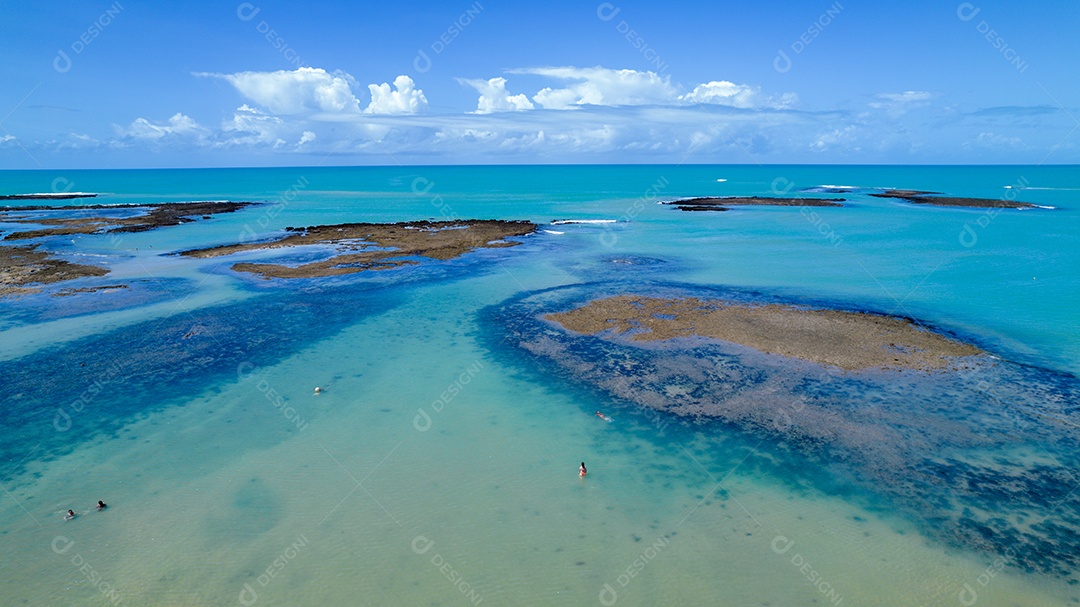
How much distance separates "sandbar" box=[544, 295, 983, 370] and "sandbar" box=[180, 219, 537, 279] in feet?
62.8

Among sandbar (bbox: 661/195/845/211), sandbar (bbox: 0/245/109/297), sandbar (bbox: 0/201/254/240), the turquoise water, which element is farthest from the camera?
sandbar (bbox: 661/195/845/211)

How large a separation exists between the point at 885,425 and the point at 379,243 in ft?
136

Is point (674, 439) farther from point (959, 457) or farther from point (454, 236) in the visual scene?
point (454, 236)

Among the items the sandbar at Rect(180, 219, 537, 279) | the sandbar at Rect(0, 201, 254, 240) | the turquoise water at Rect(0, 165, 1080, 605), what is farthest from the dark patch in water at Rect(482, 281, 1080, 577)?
the sandbar at Rect(0, 201, 254, 240)

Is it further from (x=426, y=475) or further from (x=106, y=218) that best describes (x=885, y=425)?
(x=106, y=218)

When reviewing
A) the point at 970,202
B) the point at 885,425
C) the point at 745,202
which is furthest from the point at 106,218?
the point at 970,202

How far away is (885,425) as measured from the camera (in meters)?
16.8

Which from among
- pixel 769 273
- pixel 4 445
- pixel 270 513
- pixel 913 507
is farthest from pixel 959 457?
pixel 4 445

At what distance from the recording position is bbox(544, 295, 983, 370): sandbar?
22.0 metres

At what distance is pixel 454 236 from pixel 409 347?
3069 centimetres

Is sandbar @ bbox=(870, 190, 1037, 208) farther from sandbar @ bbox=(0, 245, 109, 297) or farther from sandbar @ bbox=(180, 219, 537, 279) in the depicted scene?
sandbar @ bbox=(0, 245, 109, 297)

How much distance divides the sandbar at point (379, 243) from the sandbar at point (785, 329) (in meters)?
19.1

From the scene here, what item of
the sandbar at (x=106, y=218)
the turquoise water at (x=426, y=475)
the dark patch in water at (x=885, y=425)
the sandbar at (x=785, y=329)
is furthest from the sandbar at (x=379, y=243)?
the dark patch in water at (x=885, y=425)

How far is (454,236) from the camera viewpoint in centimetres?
5341
